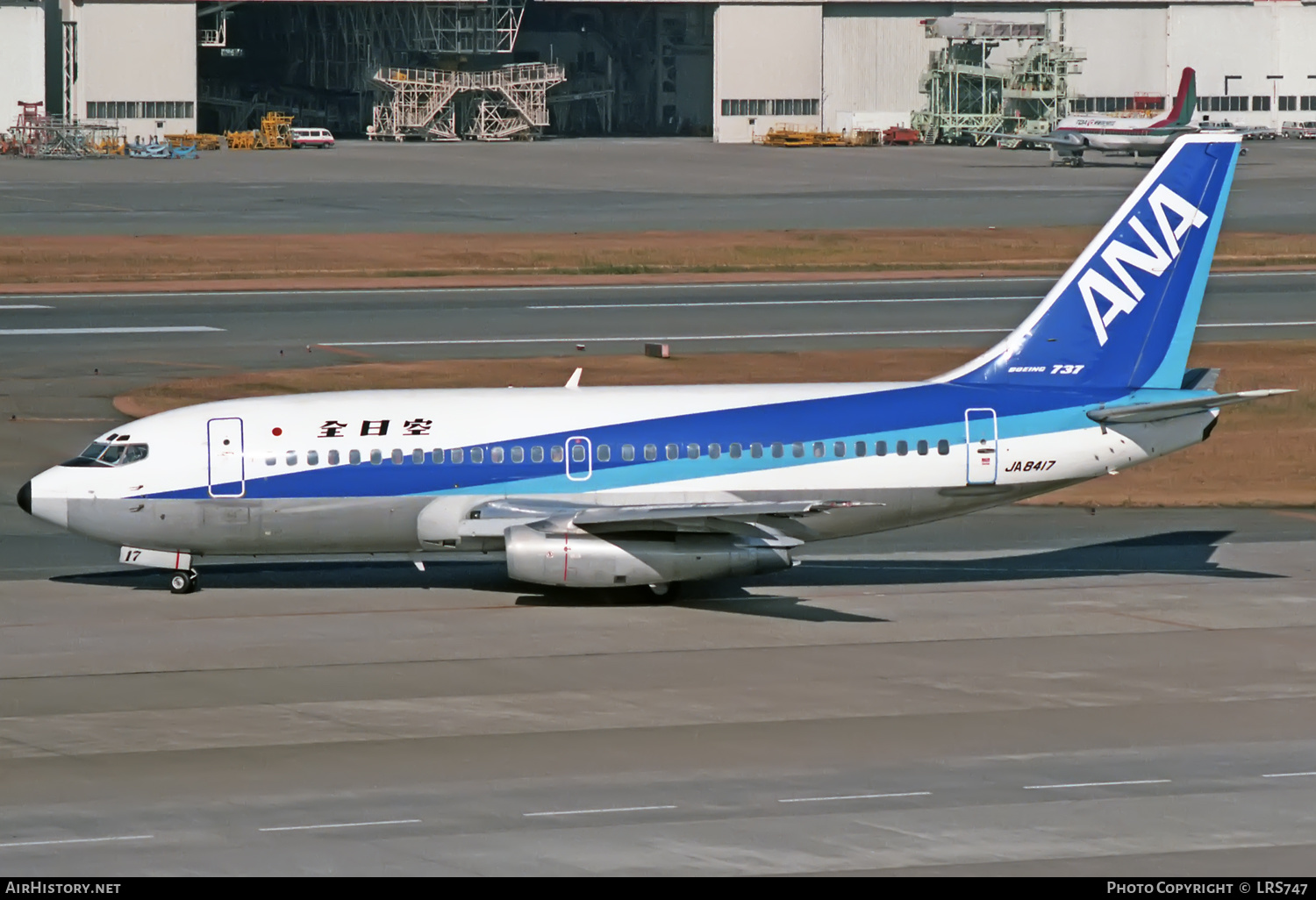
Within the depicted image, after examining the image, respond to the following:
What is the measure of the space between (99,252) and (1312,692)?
78869mm

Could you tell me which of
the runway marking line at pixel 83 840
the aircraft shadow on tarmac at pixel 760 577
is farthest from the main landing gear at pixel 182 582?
the runway marking line at pixel 83 840

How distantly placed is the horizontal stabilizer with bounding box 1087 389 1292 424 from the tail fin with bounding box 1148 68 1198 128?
139m

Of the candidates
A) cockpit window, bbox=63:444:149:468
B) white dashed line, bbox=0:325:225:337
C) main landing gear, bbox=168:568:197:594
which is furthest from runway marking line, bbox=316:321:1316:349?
cockpit window, bbox=63:444:149:468

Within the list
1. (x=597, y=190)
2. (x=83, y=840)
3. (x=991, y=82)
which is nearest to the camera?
(x=83, y=840)

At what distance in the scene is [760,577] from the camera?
3919 cm

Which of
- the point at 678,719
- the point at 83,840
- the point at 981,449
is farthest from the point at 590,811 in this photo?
the point at 981,449

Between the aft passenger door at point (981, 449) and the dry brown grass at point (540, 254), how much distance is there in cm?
5712

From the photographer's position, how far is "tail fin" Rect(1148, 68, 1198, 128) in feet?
550

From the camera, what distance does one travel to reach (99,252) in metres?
96.5

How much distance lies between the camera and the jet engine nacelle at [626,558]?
34.3 m

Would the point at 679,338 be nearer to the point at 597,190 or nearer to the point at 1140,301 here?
the point at 1140,301

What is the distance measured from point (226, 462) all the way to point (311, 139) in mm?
157667

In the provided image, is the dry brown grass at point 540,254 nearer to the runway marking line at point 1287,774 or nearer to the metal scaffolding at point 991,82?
the runway marking line at point 1287,774

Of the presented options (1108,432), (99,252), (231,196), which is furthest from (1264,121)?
(1108,432)
